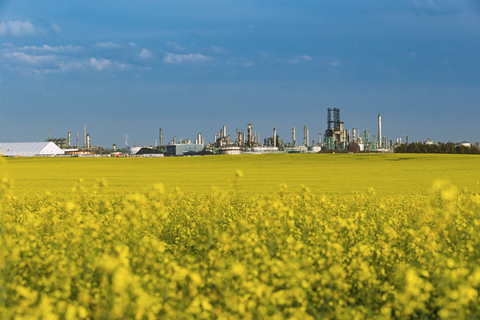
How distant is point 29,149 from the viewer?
11231cm

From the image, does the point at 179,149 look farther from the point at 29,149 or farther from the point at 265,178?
the point at 265,178

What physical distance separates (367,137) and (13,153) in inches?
5738

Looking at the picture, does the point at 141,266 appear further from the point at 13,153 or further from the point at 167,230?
the point at 13,153

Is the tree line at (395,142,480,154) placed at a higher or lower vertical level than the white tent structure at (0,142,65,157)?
lower

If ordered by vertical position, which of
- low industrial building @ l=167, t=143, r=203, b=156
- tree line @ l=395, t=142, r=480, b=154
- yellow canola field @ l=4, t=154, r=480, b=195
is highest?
low industrial building @ l=167, t=143, r=203, b=156

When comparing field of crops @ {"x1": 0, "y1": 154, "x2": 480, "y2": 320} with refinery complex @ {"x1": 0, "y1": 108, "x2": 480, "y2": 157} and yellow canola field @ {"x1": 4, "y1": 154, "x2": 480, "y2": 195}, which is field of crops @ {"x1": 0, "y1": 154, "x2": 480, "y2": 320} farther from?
refinery complex @ {"x1": 0, "y1": 108, "x2": 480, "y2": 157}

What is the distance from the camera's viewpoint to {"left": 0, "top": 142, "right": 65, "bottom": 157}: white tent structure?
109762 millimetres

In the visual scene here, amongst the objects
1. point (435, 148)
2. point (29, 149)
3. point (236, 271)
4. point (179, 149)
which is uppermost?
point (29, 149)

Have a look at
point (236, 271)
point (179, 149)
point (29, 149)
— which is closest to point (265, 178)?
point (236, 271)

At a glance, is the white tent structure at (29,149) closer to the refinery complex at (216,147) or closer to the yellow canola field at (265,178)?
the refinery complex at (216,147)

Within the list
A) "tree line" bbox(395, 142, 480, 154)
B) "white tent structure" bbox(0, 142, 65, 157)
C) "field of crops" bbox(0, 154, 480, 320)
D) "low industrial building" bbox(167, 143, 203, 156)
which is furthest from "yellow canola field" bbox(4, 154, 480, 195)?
"white tent structure" bbox(0, 142, 65, 157)

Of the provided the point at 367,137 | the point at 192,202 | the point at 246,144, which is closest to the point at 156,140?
the point at 246,144

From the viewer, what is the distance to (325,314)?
5250 millimetres

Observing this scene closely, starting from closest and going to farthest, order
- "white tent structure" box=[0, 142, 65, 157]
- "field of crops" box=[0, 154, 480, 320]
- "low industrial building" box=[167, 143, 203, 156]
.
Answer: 1. "field of crops" box=[0, 154, 480, 320]
2. "white tent structure" box=[0, 142, 65, 157]
3. "low industrial building" box=[167, 143, 203, 156]
